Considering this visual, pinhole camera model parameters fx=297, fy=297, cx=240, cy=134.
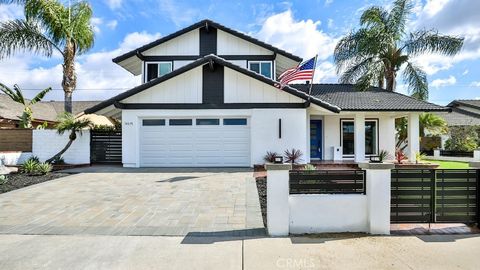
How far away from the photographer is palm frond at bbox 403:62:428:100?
20328mm

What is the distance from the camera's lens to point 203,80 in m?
14.8

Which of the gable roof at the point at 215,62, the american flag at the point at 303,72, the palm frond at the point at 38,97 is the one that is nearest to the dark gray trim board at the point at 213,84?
the gable roof at the point at 215,62

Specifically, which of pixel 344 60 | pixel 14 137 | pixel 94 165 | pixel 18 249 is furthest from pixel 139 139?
pixel 344 60

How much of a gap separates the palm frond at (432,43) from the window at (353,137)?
720 cm

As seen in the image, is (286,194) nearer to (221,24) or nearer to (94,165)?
(94,165)

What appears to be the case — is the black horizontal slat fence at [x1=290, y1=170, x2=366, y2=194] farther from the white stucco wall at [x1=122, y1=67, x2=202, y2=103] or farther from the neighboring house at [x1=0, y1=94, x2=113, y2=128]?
the neighboring house at [x1=0, y1=94, x2=113, y2=128]

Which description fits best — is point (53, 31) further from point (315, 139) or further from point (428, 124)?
point (428, 124)

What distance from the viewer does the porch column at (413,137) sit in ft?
54.2

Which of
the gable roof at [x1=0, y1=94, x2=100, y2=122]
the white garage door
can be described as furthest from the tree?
the gable roof at [x1=0, y1=94, x2=100, y2=122]

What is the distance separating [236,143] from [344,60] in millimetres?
11900

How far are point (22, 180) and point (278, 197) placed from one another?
Result: 1078cm

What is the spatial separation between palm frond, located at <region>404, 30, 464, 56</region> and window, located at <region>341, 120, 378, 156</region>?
7197 mm

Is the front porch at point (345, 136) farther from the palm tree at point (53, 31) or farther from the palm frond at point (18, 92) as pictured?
the palm frond at point (18, 92)
